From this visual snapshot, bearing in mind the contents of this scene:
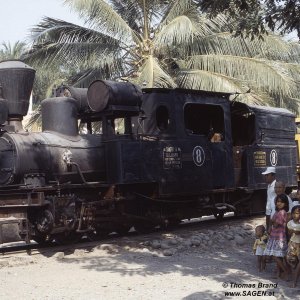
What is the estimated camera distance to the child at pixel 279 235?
254 inches

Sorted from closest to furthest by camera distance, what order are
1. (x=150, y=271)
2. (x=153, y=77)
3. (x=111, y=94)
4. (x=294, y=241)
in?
(x=294, y=241)
(x=150, y=271)
(x=111, y=94)
(x=153, y=77)

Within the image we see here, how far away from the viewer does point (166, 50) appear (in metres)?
17.5

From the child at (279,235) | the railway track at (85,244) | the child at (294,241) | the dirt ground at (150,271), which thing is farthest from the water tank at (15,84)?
the child at (294,241)

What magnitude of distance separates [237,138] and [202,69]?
15.4 ft

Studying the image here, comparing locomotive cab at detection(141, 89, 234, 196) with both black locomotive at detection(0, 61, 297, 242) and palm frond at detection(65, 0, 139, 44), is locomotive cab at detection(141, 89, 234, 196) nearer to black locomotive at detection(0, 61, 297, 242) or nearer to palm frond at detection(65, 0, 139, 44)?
black locomotive at detection(0, 61, 297, 242)

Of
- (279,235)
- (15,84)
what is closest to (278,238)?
(279,235)

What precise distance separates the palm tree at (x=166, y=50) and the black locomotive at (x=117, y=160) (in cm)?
450

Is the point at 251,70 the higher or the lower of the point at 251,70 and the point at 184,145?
the higher

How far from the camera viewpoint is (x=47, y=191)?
8.56 meters

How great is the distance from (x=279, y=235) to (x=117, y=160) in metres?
3.67

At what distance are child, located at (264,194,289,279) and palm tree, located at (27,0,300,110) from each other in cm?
950

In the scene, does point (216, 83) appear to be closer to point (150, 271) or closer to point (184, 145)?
point (184, 145)

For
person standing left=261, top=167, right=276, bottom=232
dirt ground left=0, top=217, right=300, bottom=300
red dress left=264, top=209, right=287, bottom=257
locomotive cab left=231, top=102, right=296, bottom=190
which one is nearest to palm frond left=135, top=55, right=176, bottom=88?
locomotive cab left=231, top=102, right=296, bottom=190

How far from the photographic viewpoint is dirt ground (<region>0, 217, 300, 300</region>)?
5902 mm
